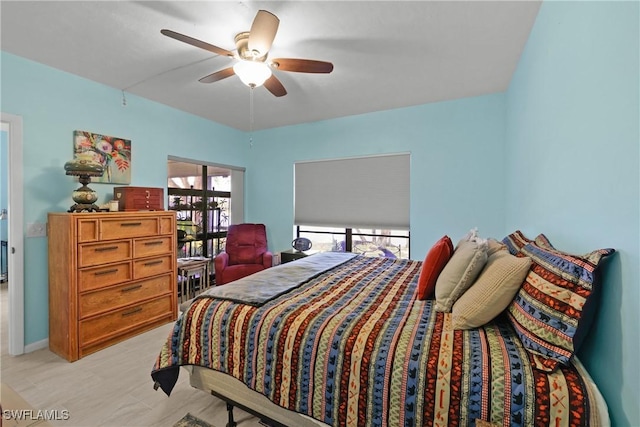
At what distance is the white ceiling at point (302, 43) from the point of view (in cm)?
188

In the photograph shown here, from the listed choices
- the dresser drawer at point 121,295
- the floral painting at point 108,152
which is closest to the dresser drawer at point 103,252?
the dresser drawer at point 121,295

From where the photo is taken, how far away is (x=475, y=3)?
183cm

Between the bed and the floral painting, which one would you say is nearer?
the bed

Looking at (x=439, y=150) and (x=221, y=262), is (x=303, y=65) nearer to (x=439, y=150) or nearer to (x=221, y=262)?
(x=439, y=150)

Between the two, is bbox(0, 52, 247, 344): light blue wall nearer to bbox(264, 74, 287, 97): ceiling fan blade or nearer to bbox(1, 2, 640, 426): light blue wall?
bbox(1, 2, 640, 426): light blue wall

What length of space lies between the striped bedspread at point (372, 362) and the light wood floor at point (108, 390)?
28 cm

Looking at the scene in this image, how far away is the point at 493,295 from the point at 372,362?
24.7 inches

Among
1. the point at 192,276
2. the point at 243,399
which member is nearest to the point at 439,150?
the point at 243,399

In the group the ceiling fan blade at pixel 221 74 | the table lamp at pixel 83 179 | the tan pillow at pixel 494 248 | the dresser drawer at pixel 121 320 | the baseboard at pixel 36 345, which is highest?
the ceiling fan blade at pixel 221 74

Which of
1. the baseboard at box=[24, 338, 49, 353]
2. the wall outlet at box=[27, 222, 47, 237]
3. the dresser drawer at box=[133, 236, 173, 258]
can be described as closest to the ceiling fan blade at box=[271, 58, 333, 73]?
the dresser drawer at box=[133, 236, 173, 258]

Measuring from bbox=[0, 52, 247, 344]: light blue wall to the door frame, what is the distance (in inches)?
1.8

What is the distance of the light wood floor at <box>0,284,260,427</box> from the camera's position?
176 centimetres

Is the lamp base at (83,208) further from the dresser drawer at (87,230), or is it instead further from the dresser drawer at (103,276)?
the dresser drawer at (103,276)

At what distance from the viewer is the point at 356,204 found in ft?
13.6
